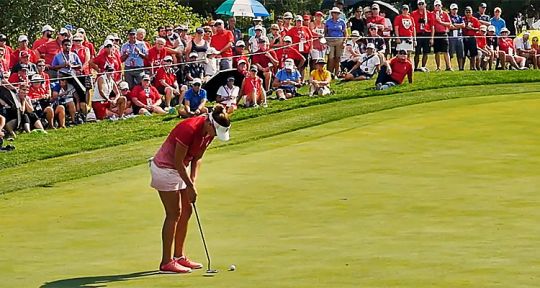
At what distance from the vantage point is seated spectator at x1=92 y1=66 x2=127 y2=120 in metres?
23.4

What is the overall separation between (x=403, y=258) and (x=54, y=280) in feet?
10.0

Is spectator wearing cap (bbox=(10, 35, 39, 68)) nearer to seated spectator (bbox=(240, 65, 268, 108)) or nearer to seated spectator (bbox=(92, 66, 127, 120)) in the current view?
seated spectator (bbox=(92, 66, 127, 120))

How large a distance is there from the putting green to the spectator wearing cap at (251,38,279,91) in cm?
619

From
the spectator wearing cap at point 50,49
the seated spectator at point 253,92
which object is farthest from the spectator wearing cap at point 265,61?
the spectator wearing cap at point 50,49

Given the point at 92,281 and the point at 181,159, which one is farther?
the point at 181,159

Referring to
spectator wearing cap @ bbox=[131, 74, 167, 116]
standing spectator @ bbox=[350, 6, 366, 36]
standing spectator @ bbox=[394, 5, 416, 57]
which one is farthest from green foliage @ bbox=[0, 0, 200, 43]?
standing spectator @ bbox=[394, 5, 416, 57]

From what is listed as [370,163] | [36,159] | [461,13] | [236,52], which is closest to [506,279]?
[370,163]

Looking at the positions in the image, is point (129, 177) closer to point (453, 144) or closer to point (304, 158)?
point (304, 158)

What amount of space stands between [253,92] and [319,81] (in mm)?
1844

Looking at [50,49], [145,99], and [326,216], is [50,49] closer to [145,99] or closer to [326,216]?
[145,99]

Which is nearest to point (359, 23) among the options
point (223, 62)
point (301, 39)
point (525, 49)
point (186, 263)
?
point (301, 39)

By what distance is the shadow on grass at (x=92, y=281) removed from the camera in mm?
9703

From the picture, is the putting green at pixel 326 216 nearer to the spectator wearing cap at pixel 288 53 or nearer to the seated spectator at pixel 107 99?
the seated spectator at pixel 107 99

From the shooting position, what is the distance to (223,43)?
26047 mm
